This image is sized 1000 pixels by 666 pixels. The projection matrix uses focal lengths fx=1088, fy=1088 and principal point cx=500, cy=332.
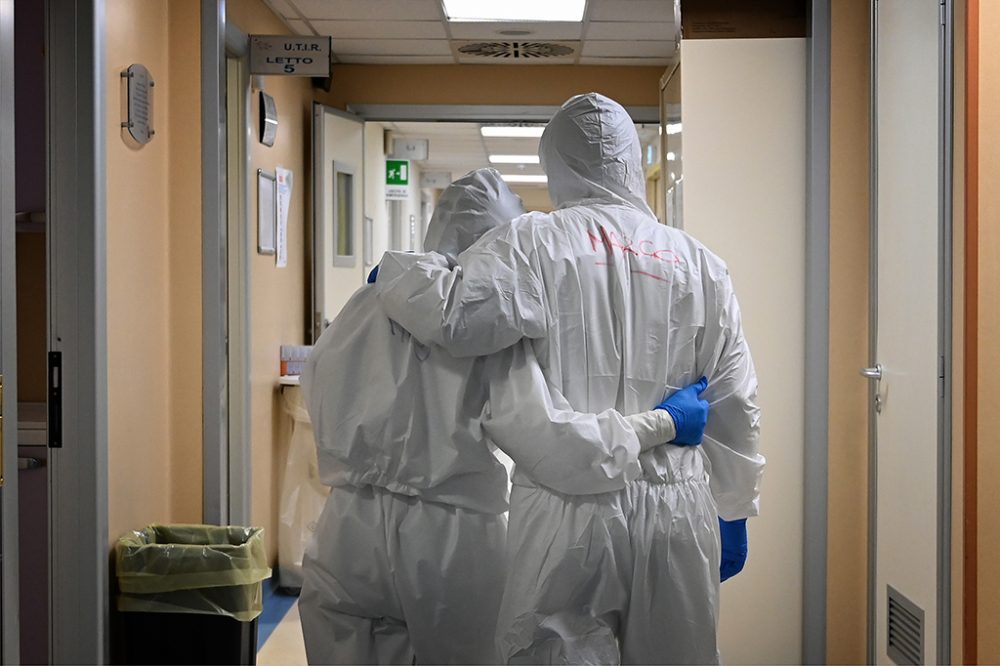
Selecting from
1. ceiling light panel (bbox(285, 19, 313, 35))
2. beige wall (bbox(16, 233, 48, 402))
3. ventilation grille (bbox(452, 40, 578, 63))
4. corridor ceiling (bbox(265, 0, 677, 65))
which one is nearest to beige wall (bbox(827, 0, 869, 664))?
corridor ceiling (bbox(265, 0, 677, 65))

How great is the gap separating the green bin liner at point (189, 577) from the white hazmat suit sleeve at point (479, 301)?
3.72ft

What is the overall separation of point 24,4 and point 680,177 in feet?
6.41

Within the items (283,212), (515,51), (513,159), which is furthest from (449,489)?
(513,159)

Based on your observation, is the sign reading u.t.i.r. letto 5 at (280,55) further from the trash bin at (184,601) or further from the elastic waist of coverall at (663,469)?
the elastic waist of coverall at (663,469)

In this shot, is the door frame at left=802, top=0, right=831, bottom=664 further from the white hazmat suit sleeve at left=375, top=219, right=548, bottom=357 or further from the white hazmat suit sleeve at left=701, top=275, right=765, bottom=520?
the white hazmat suit sleeve at left=375, top=219, right=548, bottom=357

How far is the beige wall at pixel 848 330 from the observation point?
3.23 metres

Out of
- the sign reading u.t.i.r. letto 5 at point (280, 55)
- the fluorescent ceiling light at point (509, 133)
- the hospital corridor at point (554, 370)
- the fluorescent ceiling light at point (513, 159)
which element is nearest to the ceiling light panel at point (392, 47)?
the hospital corridor at point (554, 370)

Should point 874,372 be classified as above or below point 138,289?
below

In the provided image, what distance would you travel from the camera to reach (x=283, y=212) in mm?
4680

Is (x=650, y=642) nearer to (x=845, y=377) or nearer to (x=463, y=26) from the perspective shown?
(x=845, y=377)

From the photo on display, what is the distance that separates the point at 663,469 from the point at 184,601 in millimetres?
1495

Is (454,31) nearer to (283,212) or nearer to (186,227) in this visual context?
(283,212)

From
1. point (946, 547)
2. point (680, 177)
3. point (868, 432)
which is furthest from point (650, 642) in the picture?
point (680, 177)

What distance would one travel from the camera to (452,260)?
252 cm
